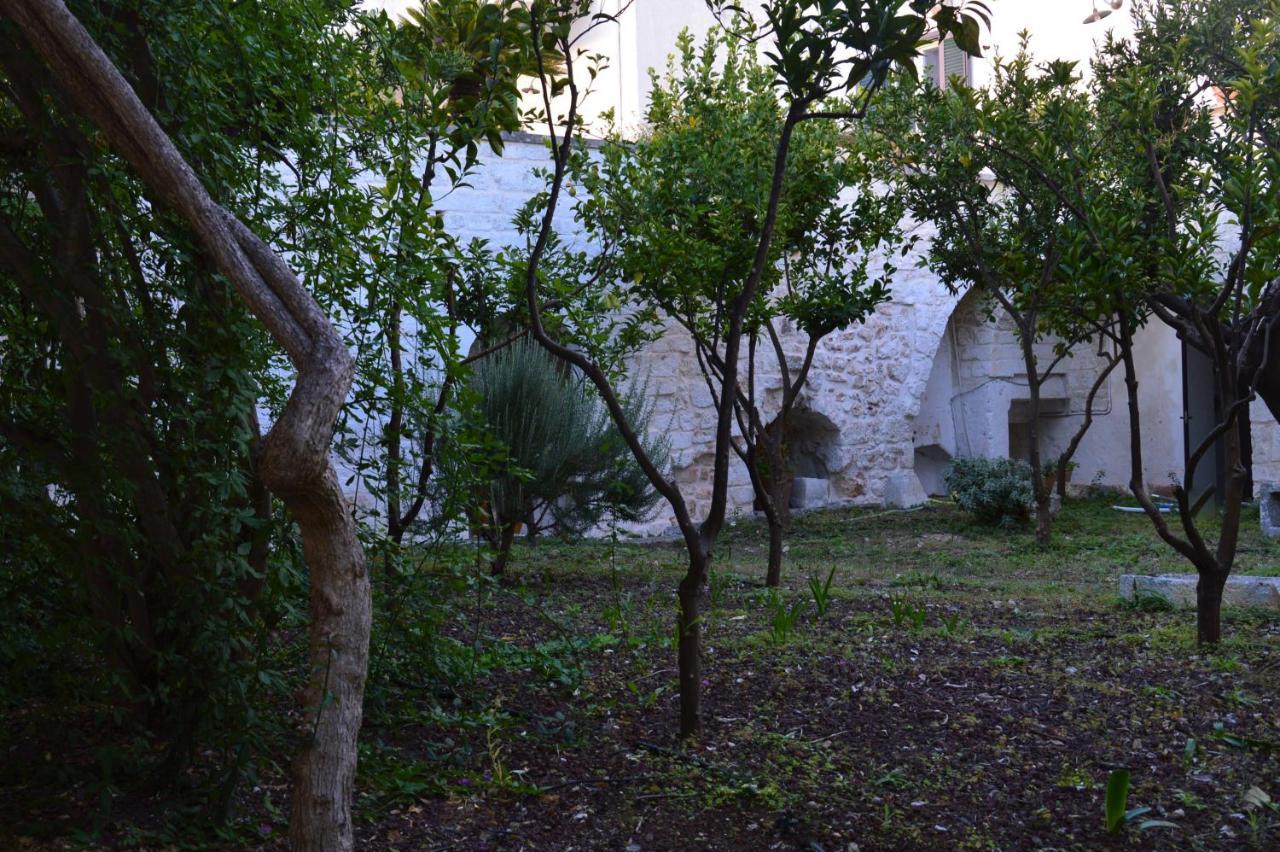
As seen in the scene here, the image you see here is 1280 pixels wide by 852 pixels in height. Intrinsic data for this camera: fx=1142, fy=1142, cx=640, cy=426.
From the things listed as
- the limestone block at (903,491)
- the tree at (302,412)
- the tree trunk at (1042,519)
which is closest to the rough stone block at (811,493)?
the limestone block at (903,491)

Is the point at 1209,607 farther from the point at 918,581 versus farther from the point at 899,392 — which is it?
the point at 899,392

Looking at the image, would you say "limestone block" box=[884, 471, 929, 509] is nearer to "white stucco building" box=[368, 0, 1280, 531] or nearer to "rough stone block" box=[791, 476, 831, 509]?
"white stucco building" box=[368, 0, 1280, 531]

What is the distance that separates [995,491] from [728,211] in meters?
5.05

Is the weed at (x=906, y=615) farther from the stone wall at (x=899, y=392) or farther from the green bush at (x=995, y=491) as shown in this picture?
the green bush at (x=995, y=491)

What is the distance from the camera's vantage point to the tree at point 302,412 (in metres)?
1.77

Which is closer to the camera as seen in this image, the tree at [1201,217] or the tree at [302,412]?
the tree at [302,412]

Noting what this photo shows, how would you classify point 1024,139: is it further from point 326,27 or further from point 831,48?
point 326,27

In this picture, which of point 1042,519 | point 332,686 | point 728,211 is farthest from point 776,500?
point 332,686

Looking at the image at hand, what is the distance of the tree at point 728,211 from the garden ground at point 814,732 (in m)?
1.54

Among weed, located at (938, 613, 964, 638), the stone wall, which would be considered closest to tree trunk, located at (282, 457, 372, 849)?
weed, located at (938, 613, 964, 638)

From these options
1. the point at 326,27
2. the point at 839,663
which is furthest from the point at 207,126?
the point at 839,663

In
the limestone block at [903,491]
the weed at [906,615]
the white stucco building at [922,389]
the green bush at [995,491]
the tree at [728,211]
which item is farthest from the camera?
the limestone block at [903,491]

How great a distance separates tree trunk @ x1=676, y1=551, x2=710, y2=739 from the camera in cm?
324

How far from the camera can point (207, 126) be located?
256 cm
